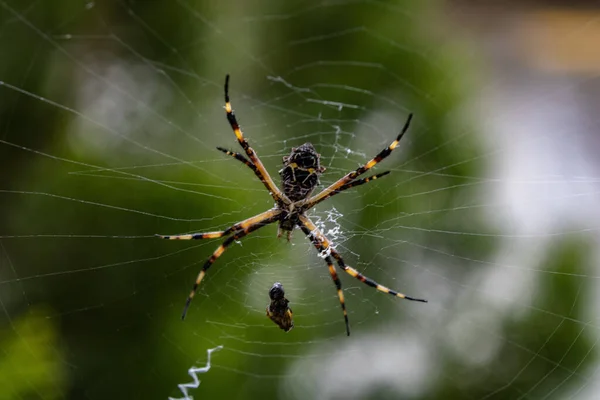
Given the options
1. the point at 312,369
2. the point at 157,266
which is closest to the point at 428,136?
the point at 312,369

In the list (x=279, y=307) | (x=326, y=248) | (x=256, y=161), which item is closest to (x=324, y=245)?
(x=326, y=248)

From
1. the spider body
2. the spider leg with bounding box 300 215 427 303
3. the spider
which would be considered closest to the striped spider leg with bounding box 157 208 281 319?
the spider

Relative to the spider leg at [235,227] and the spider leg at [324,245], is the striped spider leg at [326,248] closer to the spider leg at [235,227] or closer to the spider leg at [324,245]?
A: the spider leg at [324,245]

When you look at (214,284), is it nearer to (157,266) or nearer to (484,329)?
(157,266)

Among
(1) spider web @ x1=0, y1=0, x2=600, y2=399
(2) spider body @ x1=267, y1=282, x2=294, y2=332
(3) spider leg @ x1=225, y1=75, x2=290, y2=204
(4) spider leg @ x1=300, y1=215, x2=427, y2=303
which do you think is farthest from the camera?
(1) spider web @ x1=0, y1=0, x2=600, y2=399

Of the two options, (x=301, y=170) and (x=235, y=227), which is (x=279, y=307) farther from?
(x=301, y=170)

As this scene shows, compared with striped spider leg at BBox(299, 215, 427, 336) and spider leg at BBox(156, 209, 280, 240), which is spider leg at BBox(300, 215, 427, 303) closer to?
striped spider leg at BBox(299, 215, 427, 336)

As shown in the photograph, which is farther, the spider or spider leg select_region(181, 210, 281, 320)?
spider leg select_region(181, 210, 281, 320)
